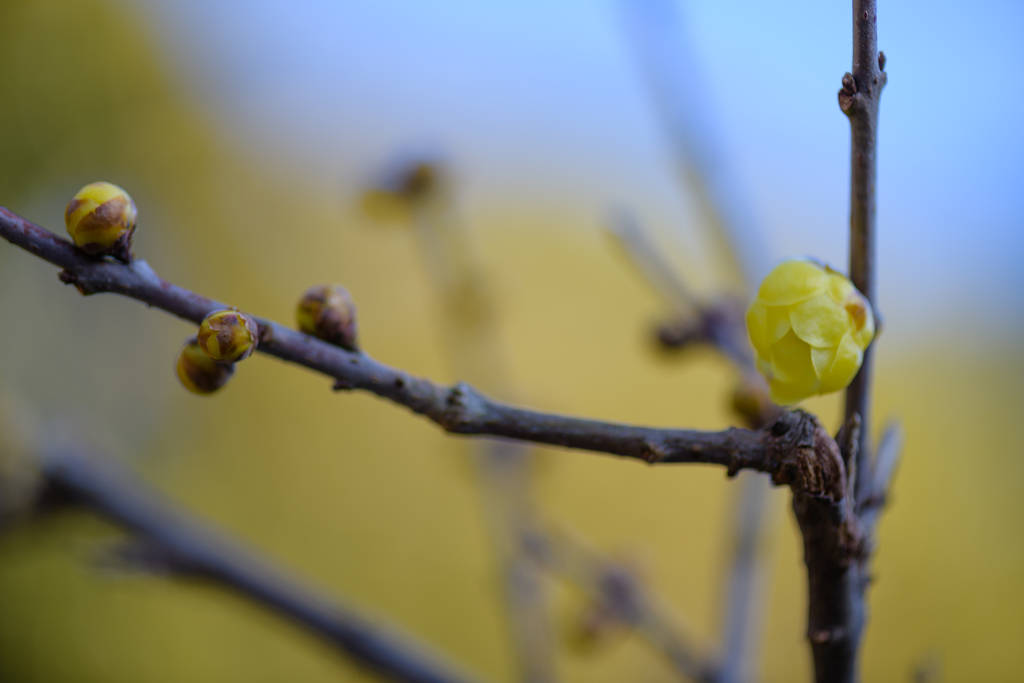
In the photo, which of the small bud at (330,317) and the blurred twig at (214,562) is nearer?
the small bud at (330,317)

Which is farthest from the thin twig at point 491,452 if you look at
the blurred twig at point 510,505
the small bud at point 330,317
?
the small bud at point 330,317

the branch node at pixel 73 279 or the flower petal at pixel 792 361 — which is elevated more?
the flower petal at pixel 792 361

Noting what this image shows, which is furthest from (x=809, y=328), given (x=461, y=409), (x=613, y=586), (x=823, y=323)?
(x=613, y=586)

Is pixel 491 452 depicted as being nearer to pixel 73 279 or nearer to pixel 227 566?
pixel 227 566

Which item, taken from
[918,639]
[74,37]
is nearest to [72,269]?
[918,639]

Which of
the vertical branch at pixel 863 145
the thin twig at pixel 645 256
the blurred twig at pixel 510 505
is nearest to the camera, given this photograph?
the vertical branch at pixel 863 145

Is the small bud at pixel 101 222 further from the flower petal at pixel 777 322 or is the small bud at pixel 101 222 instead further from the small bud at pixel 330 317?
the flower petal at pixel 777 322

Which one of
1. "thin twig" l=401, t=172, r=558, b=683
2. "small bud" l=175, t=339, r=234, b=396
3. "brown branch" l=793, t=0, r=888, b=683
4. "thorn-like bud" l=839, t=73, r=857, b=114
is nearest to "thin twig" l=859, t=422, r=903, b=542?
"brown branch" l=793, t=0, r=888, b=683

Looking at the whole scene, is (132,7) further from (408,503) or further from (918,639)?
(918,639)
